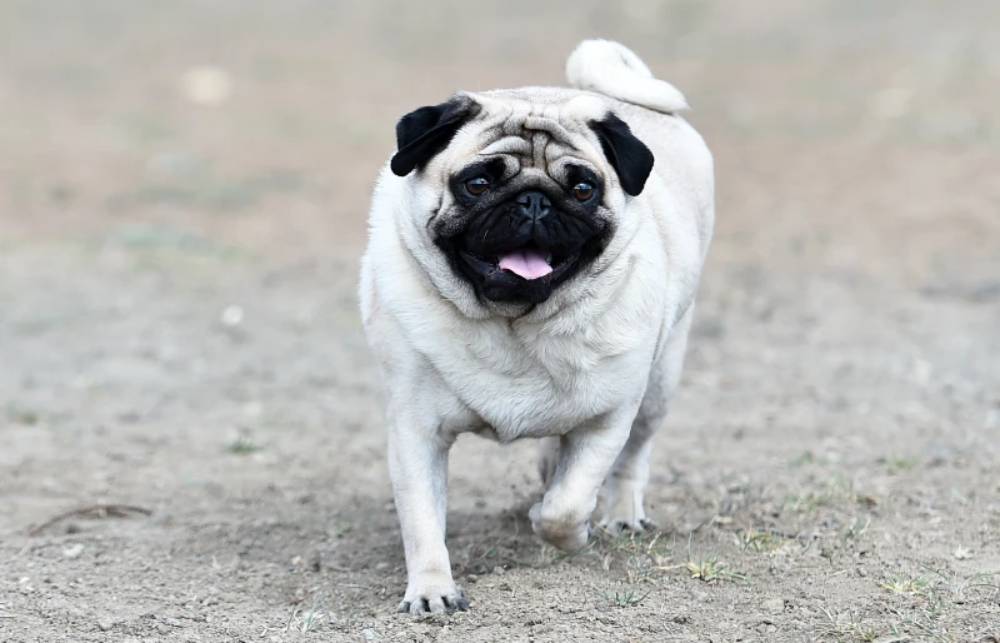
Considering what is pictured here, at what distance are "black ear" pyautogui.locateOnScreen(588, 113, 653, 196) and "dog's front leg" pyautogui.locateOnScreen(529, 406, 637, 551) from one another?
0.70 metres

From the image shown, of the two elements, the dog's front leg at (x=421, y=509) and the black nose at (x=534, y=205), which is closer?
the black nose at (x=534, y=205)

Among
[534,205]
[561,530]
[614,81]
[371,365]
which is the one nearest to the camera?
[534,205]

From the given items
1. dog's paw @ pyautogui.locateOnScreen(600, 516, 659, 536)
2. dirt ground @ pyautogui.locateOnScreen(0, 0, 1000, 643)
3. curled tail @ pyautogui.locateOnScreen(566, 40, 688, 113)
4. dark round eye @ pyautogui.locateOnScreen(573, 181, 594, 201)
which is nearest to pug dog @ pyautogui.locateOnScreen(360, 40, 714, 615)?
dark round eye @ pyautogui.locateOnScreen(573, 181, 594, 201)

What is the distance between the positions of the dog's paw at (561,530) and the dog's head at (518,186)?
2.46 ft

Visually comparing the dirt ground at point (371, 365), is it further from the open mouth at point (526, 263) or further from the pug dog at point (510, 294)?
the open mouth at point (526, 263)

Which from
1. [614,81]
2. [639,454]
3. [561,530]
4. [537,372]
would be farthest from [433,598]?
[614,81]

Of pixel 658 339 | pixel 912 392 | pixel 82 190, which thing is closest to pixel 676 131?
pixel 658 339

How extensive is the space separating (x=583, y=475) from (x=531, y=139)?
40.4 inches

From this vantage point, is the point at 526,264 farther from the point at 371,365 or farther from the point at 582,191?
the point at 371,365

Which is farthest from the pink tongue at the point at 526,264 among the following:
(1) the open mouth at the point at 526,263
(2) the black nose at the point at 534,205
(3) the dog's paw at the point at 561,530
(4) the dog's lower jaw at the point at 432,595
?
(4) the dog's lower jaw at the point at 432,595

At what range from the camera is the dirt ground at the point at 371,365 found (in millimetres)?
4539

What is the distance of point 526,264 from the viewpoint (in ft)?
13.9

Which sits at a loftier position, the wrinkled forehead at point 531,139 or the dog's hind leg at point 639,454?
the wrinkled forehead at point 531,139

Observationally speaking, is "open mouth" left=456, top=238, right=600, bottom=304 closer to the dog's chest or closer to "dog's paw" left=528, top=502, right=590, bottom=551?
the dog's chest
